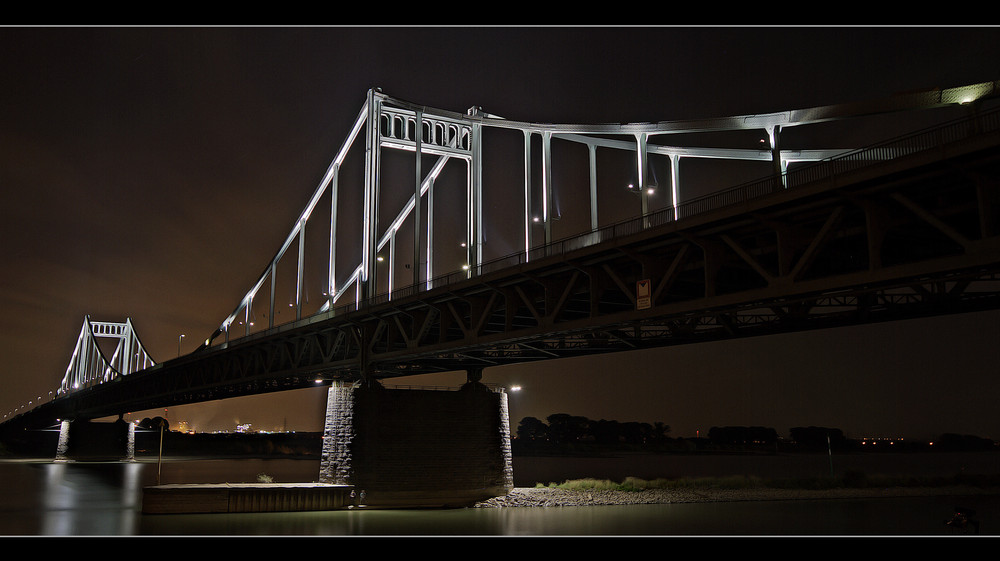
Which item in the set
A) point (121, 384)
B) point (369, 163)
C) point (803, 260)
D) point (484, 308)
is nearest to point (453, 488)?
point (484, 308)

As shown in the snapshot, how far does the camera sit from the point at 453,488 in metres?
35.2

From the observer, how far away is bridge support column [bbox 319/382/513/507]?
34.6 meters

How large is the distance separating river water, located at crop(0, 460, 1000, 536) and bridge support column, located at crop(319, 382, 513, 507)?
1.44 m

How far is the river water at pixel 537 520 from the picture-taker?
93.8ft

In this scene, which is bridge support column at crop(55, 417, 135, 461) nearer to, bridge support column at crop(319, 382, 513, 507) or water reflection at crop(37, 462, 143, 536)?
water reflection at crop(37, 462, 143, 536)

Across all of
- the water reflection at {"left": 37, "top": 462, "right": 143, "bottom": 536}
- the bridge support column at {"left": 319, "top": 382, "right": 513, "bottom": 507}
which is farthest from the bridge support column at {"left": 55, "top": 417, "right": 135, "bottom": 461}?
the bridge support column at {"left": 319, "top": 382, "right": 513, "bottom": 507}

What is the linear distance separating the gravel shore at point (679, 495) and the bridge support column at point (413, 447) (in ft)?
4.17

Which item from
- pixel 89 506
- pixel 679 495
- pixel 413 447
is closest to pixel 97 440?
pixel 89 506

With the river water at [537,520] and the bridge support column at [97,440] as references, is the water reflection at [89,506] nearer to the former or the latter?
the river water at [537,520]

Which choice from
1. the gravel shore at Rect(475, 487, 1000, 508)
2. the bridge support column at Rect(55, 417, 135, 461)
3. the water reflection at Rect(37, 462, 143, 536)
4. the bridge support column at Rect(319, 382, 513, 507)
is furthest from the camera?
the bridge support column at Rect(55, 417, 135, 461)

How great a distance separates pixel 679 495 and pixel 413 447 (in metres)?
15.9

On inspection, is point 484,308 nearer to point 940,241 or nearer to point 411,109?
point 940,241

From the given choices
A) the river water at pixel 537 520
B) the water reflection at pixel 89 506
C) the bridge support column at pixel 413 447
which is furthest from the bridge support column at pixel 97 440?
the bridge support column at pixel 413 447

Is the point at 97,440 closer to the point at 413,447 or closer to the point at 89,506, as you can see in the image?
the point at 89,506
